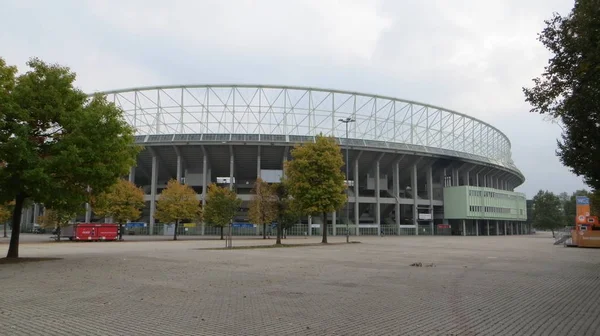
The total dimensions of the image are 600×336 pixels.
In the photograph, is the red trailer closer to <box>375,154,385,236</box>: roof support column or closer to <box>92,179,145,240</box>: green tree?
<box>92,179,145,240</box>: green tree

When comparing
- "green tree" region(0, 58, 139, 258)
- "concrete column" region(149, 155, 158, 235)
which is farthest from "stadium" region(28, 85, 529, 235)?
"green tree" region(0, 58, 139, 258)

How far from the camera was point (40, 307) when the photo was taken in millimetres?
8594

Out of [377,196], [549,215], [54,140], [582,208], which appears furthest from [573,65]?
[549,215]

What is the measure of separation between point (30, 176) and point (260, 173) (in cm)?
5431

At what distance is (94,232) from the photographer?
4838 centimetres

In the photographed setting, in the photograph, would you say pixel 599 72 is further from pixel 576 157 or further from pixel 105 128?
pixel 105 128

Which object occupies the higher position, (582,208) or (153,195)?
(153,195)

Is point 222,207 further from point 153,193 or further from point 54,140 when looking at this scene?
point 54,140

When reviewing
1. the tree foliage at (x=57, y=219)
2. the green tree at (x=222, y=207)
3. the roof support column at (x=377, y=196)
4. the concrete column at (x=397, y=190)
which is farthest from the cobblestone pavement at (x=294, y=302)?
the concrete column at (x=397, y=190)

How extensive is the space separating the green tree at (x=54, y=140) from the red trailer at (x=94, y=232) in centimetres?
2990

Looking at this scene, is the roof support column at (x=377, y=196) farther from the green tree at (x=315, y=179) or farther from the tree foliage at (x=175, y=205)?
the green tree at (x=315, y=179)

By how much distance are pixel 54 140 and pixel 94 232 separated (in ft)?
108

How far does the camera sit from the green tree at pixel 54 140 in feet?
55.7

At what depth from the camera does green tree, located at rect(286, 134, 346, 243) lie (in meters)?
37.5
